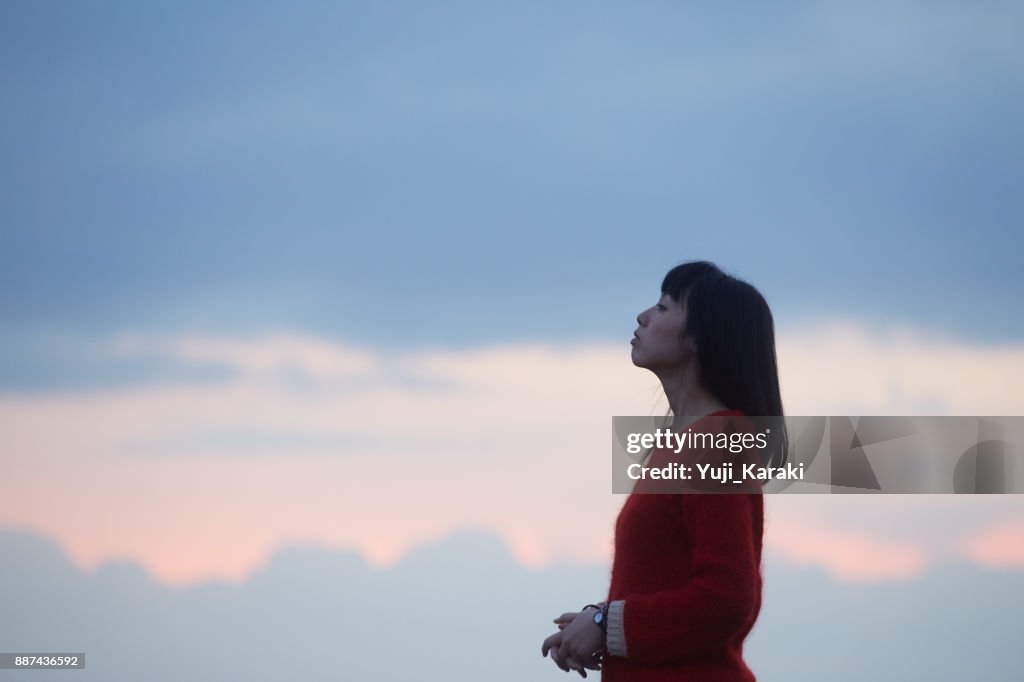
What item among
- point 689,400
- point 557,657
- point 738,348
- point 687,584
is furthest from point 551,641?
point 738,348

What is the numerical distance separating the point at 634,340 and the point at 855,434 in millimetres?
2016

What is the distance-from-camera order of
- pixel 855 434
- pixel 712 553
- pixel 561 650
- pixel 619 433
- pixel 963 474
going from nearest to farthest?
pixel 712 553
pixel 561 650
pixel 619 433
pixel 855 434
pixel 963 474

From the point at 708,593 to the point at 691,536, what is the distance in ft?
0.51

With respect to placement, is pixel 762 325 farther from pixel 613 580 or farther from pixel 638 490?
pixel 613 580

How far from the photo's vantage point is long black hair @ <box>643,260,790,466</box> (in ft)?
8.65

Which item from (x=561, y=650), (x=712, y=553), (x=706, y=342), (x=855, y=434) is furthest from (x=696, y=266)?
(x=855, y=434)

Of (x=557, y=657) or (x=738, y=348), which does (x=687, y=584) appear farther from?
(x=738, y=348)

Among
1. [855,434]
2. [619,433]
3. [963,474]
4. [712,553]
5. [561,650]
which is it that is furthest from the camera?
[963,474]

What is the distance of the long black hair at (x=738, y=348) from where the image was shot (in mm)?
2637

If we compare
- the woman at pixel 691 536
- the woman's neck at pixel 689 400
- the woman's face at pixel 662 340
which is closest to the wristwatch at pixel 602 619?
the woman at pixel 691 536

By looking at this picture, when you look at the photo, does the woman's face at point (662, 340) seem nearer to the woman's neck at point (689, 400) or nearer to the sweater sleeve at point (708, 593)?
the woman's neck at point (689, 400)

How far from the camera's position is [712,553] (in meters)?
2.41

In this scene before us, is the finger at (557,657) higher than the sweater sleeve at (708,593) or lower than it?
lower

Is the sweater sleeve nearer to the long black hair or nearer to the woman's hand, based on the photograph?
the woman's hand
